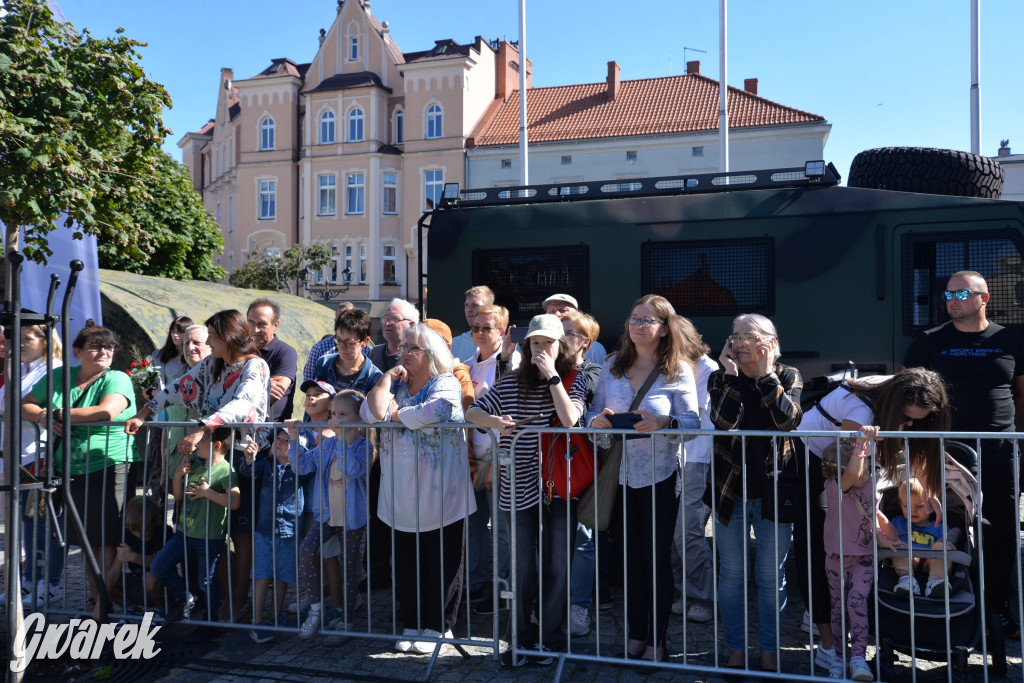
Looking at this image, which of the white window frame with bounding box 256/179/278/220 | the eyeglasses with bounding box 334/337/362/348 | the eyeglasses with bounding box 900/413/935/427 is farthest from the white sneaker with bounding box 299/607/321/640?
the white window frame with bounding box 256/179/278/220

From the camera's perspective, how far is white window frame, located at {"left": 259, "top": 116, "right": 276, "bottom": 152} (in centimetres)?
4072

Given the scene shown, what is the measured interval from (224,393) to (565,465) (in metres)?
2.17

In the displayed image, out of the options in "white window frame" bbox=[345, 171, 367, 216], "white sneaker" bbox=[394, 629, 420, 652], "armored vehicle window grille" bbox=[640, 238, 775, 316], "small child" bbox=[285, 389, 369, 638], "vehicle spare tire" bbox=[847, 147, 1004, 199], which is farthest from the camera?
"white window frame" bbox=[345, 171, 367, 216]

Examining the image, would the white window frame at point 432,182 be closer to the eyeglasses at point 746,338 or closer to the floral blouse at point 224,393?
the floral blouse at point 224,393

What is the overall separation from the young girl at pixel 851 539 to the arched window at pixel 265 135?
4083cm

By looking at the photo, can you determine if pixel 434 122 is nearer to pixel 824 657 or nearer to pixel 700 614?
pixel 700 614

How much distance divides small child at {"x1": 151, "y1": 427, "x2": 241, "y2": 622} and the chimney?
114ft

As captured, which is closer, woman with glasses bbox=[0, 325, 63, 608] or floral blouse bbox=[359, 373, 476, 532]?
floral blouse bbox=[359, 373, 476, 532]

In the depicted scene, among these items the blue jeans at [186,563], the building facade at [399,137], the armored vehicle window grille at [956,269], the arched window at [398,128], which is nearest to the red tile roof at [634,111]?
the building facade at [399,137]

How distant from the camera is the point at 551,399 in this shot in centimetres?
416

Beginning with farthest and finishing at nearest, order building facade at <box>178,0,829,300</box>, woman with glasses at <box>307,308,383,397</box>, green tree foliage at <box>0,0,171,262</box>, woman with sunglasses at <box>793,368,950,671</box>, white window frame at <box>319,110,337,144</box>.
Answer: white window frame at <box>319,110,337,144</box> < building facade at <box>178,0,829,300</box> < green tree foliage at <box>0,0,171,262</box> < woman with glasses at <box>307,308,383,397</box> < woman with sunglasses at <box>793,368,950,671</box>

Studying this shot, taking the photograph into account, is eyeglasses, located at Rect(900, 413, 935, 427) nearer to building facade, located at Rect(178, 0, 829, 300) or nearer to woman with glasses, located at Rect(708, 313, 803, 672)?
woman with glasses, located at Rect(708, 313, 803, 672)

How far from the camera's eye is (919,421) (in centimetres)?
382

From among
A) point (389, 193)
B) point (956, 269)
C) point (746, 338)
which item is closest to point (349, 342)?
point (746, 338)
